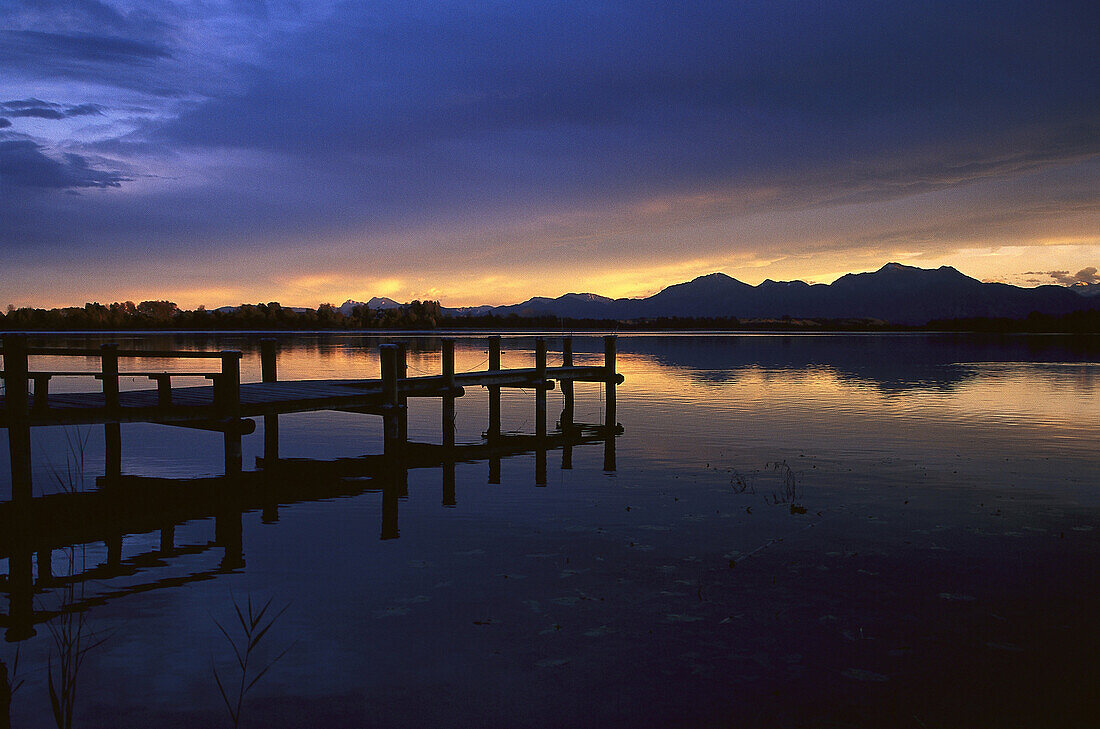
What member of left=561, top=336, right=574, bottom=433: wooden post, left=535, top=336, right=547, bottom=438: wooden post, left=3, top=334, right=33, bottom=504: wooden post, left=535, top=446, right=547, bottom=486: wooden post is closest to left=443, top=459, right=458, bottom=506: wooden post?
left=535, top=446, right=547, bottom=486: wooden post

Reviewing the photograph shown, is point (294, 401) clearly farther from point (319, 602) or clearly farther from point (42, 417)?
point (319, 602)

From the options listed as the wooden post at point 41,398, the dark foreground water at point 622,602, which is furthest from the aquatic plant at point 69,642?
the wooden post at point 41,398

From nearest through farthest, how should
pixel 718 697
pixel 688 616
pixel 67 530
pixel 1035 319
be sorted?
pixel 718 697, pixel 688 616, pixel 67 530, pixel 1035 319

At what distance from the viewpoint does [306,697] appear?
782 centimetres

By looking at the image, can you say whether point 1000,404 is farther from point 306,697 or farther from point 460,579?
point 306,697

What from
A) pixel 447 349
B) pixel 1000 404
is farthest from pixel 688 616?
pixel 1000 404

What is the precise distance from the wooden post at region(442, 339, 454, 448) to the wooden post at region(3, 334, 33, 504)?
480 inches

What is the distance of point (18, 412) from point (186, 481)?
529cm

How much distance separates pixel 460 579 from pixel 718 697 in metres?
4.68

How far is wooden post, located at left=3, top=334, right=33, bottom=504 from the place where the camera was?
14641 mm

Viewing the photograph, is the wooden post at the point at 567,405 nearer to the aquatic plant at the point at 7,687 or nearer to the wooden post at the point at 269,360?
the wooden post at the point at 269,360

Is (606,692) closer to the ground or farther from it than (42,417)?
closer to the ground

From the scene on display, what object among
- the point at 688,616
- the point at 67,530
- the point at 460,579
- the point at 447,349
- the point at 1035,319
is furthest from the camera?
the point at 1035,319

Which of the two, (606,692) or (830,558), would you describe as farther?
(830,558)
